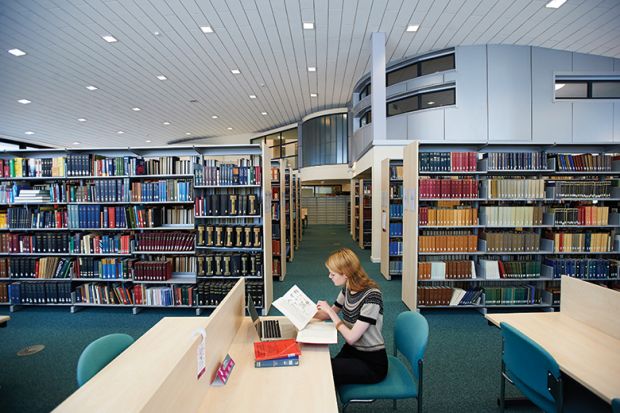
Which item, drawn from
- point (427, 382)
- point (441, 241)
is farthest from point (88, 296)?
point (441, 241)

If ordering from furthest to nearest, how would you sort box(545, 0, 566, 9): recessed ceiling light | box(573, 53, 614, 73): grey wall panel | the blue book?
1. box(573, 53, 614, 73): grey wall panel
2. box(545, 0, 566, 9): recessed ceiling light
3. the blue book

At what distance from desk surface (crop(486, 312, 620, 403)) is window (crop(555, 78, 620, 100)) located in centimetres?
702

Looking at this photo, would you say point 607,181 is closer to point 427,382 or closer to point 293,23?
point 427,382

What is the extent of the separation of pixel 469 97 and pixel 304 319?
6.97 metres

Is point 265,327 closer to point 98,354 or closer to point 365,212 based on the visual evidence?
point 98,354

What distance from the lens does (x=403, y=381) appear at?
6.60 ft

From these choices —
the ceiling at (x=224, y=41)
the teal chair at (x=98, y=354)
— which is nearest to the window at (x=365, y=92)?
the ceiling at (x=224, y=41)

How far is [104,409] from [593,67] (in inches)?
400

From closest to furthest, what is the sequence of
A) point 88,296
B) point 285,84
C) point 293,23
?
point 88,296 < point 293,23 < point 285,84

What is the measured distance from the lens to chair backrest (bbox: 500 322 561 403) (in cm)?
171

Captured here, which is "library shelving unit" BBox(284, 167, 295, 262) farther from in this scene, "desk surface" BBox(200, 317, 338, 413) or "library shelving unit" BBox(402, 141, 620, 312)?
"desk surface" BBox(200, 317, 338, 413)

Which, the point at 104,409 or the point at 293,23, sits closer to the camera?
the point at 104,409

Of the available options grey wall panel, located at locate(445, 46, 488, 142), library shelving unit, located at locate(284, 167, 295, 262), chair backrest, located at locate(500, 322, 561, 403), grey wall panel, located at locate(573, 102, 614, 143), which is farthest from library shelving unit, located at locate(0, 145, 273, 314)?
grey wall panel, located at locate(573, 102, 614, 143)

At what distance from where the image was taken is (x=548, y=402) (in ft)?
5.93
